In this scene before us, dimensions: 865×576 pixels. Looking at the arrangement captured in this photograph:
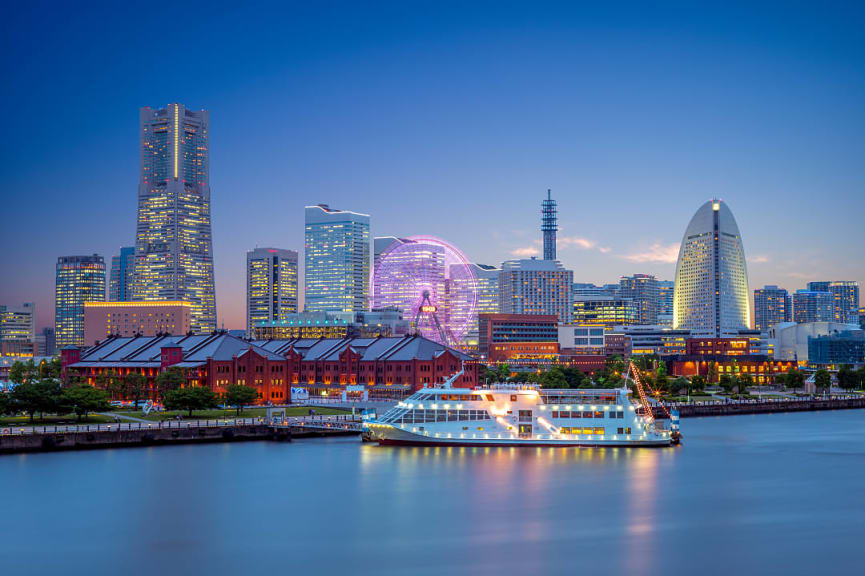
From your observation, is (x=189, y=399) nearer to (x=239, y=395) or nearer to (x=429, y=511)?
(x=239, y=395)

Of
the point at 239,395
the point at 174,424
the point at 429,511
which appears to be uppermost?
the point at 239,395

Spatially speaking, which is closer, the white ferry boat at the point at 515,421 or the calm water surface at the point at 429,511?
the calm water surface at the point at 429,511

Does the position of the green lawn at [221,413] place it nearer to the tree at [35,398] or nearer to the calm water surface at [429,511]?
the tree at [35,398]

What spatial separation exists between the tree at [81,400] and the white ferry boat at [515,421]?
31.6 meters

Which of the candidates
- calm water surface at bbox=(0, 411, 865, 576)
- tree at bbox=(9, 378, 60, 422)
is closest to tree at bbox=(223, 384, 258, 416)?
calm water surface at bbox=(0, 411, 865, 576)

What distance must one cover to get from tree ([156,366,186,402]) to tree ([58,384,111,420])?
904 inches

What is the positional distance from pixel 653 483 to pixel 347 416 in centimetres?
5001

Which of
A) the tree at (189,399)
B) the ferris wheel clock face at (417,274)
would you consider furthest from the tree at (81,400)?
the ferris wheel clock face at (417,274)

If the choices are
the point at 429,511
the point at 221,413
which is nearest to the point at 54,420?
the point at 221,413

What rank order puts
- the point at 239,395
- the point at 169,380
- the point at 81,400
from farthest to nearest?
1. the point at 169,380
2. the point at 239,395
3. the point at 81,400

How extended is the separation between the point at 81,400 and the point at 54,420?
416 cm

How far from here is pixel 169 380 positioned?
428 feet

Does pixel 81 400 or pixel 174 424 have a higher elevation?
pixel 81 400

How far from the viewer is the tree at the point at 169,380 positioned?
130250 millimetres
